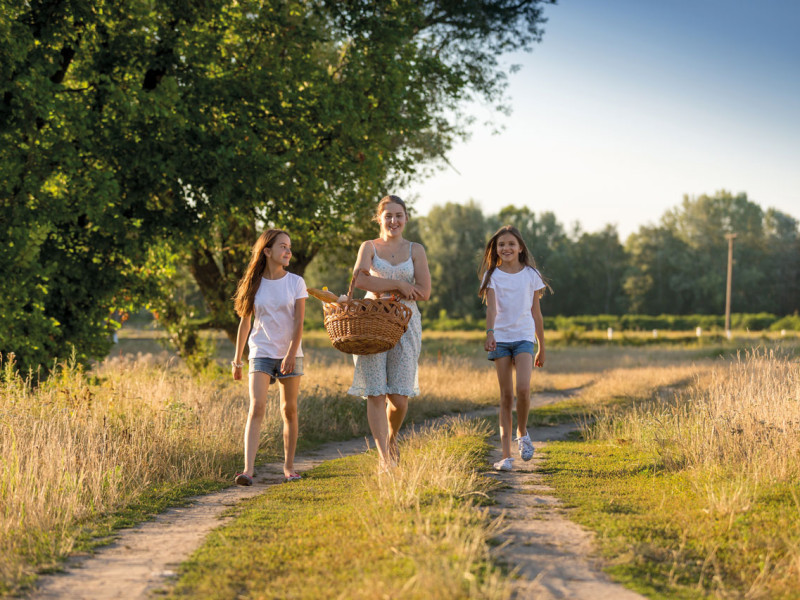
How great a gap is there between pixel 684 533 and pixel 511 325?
3.11 metres

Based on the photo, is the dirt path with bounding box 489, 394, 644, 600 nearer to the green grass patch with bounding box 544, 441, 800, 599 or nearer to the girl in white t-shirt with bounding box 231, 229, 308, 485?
the green grass patch with bounding box 544, 441, 800, 599

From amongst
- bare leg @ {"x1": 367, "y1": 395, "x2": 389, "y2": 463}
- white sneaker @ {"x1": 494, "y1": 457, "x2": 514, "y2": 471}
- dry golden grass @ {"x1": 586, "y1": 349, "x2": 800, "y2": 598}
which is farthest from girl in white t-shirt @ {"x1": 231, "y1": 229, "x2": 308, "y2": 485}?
dry golden grass @ {"x1": 586, "y1": 349, "x2": 800, "y2": 598}

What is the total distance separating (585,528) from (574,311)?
77.0m

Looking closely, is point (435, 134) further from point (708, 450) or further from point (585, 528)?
point (585, 528)

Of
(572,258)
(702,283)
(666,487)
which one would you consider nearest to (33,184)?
(666,487)

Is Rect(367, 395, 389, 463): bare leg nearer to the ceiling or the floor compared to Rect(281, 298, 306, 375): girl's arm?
nearer to the floor

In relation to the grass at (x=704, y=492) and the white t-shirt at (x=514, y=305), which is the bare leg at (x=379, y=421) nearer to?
the white t-shirt at (x=514, y=305)

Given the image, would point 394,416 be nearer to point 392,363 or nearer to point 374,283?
point 392,363

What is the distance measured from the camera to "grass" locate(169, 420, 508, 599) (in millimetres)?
3820

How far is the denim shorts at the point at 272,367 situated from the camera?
23.8 feet

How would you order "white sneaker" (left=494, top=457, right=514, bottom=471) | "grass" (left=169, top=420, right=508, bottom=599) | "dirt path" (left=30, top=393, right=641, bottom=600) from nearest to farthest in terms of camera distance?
"grass" (left=169, top=420, right=508, bottom=599) → "dirt path" (left=30, top=393, right=641, bottom=600) → "white sneaker" (left=494, top=457, right=514, bottom=471)

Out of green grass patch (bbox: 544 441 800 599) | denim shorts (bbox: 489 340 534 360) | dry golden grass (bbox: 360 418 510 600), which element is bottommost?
green grass patch (bbox: 544 441 800 599)

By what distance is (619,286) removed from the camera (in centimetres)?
8225

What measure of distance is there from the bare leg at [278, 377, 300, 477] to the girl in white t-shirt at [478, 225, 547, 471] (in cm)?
192
